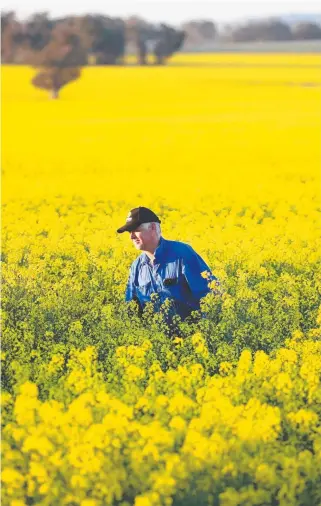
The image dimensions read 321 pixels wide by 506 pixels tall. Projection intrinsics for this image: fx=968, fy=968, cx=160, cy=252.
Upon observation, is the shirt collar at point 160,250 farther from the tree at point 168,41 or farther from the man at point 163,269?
the tree at point 168,41

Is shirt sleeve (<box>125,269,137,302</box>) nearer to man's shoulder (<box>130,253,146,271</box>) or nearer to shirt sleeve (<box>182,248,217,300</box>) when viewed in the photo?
man's shoulder (<box>130,253,146,271</box>)

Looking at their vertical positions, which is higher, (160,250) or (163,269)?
(160,250)

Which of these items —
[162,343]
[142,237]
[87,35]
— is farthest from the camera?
[87,35]

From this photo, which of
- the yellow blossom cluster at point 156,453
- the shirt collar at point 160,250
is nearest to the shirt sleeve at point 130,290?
the shirt collar at point 160,250

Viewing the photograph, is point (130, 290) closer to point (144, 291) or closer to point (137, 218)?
point (144, 291)

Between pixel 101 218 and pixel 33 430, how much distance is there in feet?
32.7

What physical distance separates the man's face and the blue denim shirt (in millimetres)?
125

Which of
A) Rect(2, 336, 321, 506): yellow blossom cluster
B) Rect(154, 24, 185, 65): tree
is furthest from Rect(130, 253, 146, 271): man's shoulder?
Rect(154, 24, 185, 65): tree

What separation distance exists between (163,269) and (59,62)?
6158cm

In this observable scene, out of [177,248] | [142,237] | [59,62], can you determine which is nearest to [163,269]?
[177,248]

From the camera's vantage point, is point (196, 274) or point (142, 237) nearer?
point (142, 237)

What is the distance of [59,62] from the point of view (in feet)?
225

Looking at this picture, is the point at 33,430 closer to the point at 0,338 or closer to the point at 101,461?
the point at 101,461

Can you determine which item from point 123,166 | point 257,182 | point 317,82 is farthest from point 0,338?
point 317,82
